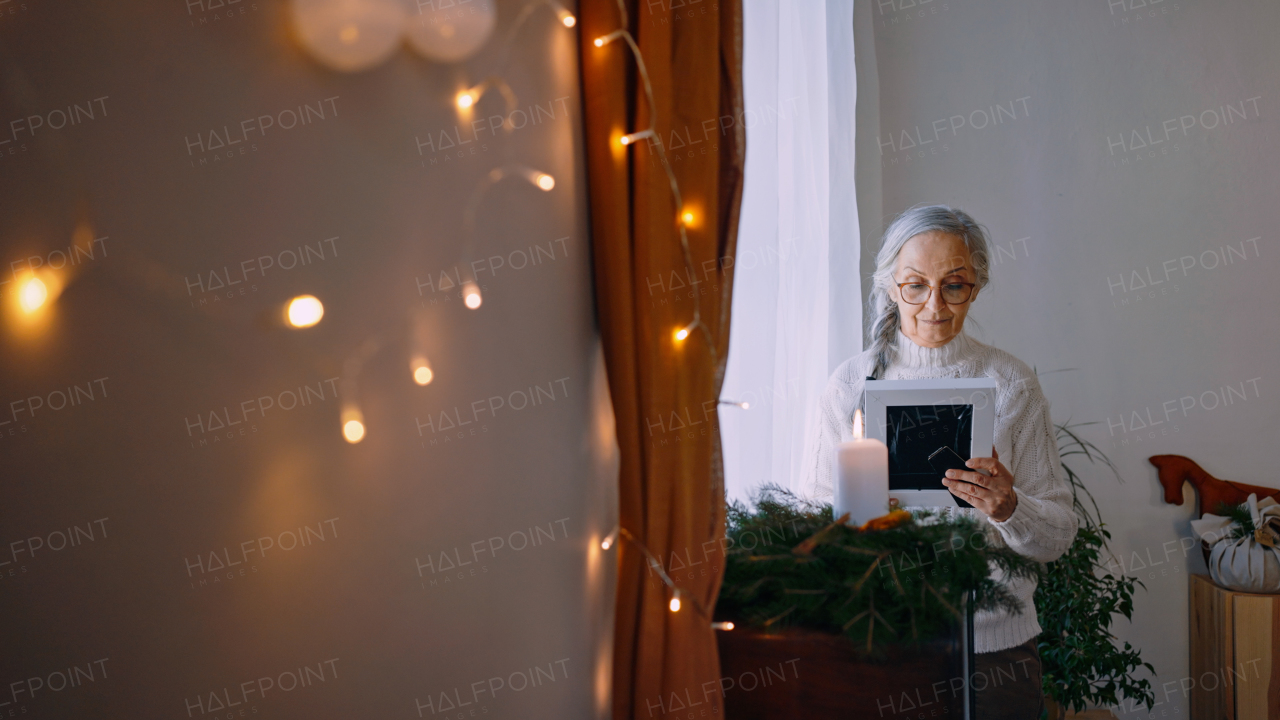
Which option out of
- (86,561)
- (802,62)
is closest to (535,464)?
(86,561)

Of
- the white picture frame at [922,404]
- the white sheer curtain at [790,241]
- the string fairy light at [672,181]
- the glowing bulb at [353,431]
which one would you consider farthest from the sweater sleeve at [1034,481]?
the glowing bulb at [353,431]

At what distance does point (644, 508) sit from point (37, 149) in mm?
670

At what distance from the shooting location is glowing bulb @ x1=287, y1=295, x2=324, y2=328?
57 centimetres

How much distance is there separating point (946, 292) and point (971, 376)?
0.60 ft

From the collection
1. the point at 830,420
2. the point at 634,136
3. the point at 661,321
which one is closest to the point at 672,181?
the point at 634,136

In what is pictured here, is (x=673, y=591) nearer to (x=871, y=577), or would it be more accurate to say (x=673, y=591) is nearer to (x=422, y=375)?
(x=871, y=577)

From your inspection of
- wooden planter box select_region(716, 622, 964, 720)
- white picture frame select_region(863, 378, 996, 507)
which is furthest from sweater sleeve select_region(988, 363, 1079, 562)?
wooden planter box select_region(716, 622, 964, 720)

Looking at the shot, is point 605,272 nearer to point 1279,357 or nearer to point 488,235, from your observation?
point 488,235

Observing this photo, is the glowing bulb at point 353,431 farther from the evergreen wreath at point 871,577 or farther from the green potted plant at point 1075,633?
the green potted plant at point 1075,633

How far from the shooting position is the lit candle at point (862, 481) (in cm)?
91

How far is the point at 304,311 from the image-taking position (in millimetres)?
585

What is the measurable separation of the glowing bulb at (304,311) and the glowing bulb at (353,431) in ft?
0.29

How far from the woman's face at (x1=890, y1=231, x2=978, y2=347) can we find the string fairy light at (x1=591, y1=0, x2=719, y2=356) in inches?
31.9

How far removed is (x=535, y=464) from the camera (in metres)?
0.91
